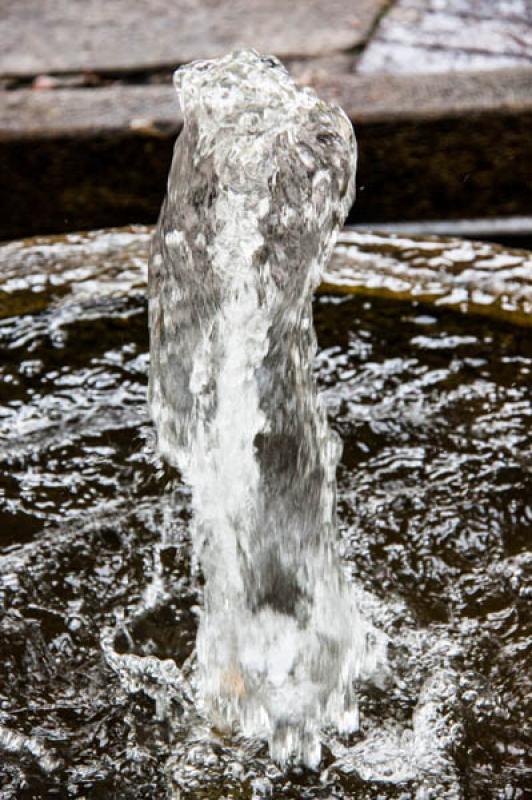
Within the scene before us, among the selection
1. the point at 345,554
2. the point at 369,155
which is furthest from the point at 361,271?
the point at 369,155

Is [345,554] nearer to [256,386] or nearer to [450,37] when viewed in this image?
[256,386]

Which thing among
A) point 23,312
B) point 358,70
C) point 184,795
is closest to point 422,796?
point 184,795

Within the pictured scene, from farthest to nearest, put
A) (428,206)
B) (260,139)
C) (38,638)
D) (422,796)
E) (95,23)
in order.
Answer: (95,23)
(428,206)
(38,638)
(260,139)
(422,796)

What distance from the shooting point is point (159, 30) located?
438 cm

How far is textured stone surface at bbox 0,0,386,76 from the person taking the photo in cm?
409

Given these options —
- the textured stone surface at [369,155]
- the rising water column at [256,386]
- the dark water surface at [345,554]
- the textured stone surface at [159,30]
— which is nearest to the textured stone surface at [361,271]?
the dark water surface at [345,554]

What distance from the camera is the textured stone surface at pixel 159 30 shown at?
4.09 metres

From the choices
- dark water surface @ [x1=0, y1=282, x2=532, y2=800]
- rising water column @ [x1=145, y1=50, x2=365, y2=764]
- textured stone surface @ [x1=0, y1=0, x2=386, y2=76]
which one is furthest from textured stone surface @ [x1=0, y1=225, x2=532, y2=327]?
textured stone surface @ [x1=0, y1=0, x2=386, y2=76]

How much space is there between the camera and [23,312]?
2.44 metres

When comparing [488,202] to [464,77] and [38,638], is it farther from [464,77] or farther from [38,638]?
[38,638]

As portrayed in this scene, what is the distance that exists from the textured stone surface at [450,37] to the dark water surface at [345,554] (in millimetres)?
1782

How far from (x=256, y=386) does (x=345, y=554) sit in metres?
0.40

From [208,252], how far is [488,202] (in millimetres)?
1755

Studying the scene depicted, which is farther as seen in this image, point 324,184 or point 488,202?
point 488,202
